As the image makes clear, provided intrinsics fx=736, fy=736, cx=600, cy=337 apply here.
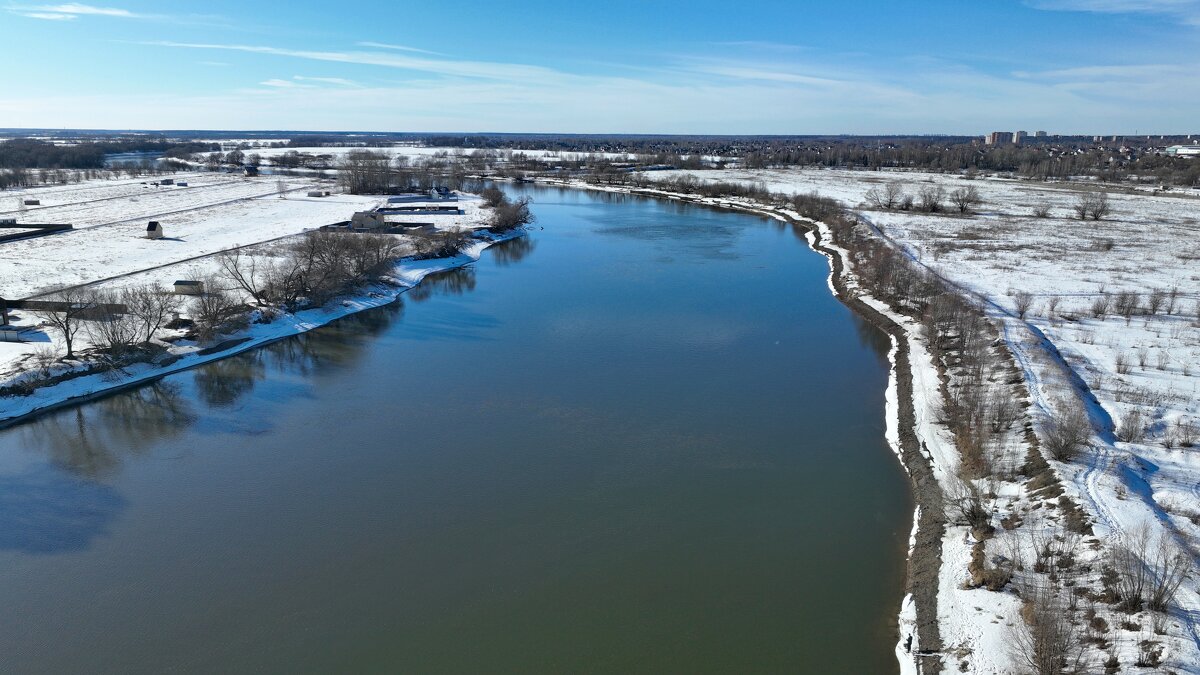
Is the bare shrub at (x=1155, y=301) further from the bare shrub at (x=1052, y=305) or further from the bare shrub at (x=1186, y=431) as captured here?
the bare shrub at (x=1186, y=431)

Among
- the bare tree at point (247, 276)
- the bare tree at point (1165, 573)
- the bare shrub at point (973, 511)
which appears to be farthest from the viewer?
the bare tree at point (247, 276)

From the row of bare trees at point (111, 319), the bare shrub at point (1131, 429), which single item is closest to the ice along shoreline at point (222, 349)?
the row of bare trees at point (111, 319)

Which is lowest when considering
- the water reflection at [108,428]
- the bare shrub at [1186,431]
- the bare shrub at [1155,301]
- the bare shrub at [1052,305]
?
the water reflection at [108,428]

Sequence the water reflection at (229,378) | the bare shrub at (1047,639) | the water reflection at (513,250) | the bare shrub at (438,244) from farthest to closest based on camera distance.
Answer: the water reflection at (513,250)
the bare shrub at (438,244)
the water reflection at (229,378)
the bare shrub at (1047,639)

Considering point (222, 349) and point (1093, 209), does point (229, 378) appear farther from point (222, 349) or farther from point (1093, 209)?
point (1093, 209)

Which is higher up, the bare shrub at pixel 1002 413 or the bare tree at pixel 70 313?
the bare tree at pixel 70 313

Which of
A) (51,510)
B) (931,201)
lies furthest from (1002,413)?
(931,201)

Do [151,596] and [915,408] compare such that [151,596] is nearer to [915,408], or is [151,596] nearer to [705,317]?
[915,408]
